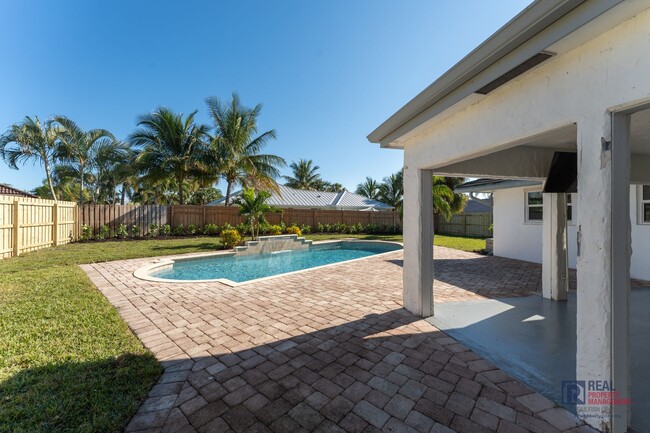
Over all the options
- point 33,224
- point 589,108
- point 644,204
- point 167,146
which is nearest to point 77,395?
point 589,108

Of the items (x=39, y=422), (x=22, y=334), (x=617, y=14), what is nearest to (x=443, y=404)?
(x=617, y=14)

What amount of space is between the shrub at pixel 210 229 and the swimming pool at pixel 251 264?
617cm

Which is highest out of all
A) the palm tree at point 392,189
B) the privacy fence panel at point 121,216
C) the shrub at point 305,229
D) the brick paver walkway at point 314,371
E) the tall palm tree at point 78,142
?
the tall palm tree at point 78,142

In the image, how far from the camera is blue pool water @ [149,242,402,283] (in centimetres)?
979

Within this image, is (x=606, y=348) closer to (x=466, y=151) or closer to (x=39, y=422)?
(x=466, y=151)

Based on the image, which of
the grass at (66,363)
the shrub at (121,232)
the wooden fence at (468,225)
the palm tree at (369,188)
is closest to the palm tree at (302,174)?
the palm tree at (369,188)

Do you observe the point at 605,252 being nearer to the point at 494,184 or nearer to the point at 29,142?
the point at 494,184

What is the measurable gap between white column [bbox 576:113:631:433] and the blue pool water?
8.48 meters

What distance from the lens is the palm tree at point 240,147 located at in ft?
63.7

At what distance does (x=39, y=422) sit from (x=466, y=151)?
16.5 feet

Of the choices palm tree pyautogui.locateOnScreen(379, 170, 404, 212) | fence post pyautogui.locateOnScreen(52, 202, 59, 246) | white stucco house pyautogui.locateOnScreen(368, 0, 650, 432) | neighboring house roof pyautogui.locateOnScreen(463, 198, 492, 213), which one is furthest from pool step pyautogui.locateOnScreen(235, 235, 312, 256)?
neighboring house roof pyautogui.locateOnScreen(463, 198, 492, 213)

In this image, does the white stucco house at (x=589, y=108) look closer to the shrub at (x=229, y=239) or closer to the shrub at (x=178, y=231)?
the shrub at (x=229, y=239)

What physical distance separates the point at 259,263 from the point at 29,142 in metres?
18.3

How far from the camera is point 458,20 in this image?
701cm
